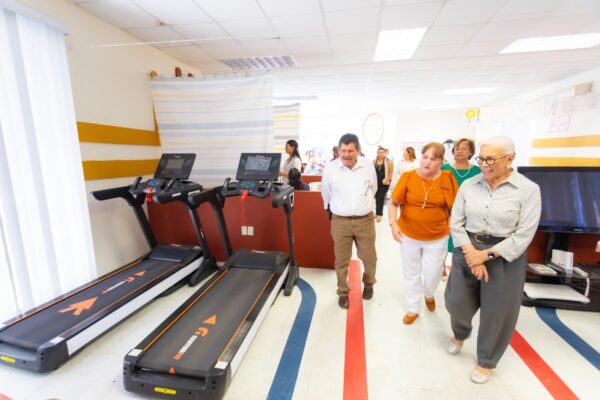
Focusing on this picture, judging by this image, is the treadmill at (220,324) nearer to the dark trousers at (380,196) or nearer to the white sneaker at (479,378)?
the white sneaker at (479,378)

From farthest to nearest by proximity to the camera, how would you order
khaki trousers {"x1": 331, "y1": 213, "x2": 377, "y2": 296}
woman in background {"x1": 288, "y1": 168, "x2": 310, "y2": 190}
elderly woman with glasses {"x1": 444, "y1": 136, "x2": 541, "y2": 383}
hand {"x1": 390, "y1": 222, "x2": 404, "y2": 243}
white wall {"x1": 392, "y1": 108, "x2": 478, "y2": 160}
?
white wall {"x1": 392, "y1": 108, "x2": 478, "y2": 160} < woman in background {"x1": 288, "y1": 168, "x2": 310, "y2": 190} < khaki trousers {"x1": 331, "y1": 213, "x2": 377, "y2": 296} < hand {"x1": 390, "y1": 222, "x2": 404, "y2": 243} < elderly woman with glasses {"x1": 444, "y1": 136, "x2": 541, "y2": 383}

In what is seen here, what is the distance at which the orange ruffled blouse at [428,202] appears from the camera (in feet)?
7.02

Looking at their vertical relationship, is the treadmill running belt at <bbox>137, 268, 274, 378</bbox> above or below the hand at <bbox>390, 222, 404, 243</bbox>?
below

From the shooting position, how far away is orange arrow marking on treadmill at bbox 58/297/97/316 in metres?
2.30

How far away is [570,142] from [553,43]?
228 centimetres

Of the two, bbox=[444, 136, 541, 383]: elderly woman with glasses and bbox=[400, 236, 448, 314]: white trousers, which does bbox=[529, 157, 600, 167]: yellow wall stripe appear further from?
bbox=[444, 136, 541, 383]: elderly woman with glasses

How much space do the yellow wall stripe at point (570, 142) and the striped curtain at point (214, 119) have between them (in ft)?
18.6

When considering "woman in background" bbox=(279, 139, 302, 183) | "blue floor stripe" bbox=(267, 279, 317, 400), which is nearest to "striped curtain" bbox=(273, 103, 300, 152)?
"woman in background" bbox=(279, 139, 302, 183)

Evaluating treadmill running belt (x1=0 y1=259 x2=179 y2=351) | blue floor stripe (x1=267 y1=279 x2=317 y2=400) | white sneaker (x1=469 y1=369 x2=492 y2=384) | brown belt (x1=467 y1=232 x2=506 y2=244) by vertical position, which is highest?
brown belt (x1=467 y1=232 x2=506 y2=244)

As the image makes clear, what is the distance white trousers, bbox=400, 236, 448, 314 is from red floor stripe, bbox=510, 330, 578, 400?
2.32 ft

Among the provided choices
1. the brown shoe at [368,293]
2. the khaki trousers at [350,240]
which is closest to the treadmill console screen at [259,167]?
the khaki trousers at [350,240]

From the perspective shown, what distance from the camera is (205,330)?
6.81 ft

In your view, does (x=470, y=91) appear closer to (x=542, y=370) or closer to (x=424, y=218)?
(x=424, y=218)

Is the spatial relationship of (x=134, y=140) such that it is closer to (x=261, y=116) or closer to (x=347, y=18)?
(x=261, y=116)
